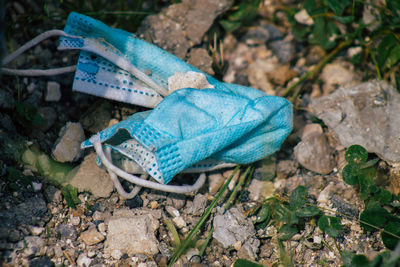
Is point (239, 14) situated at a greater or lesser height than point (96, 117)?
greater

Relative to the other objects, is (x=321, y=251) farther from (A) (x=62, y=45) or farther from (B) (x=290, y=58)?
(A) (x=62, y=45)

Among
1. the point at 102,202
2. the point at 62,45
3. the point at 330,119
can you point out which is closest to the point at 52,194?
the point at 102,202

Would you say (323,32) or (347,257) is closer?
(347,257)

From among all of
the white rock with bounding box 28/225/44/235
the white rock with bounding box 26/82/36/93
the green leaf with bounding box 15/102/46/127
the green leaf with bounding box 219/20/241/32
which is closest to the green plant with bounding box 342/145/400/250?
the green leaf with bounding box 219/20/241/32

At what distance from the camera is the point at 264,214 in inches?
69.7

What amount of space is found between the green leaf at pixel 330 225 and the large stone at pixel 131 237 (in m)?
0.73

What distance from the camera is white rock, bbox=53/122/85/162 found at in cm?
178

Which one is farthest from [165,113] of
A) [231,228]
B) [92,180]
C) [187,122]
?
[231,228]

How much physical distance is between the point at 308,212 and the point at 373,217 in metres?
0.28

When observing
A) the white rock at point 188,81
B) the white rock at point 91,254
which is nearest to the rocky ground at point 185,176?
the white rock at point 91,254

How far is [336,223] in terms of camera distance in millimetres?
1654

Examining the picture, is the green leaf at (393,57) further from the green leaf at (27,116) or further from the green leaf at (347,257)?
the green leaf at (27,116)

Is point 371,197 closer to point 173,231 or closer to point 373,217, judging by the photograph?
point 373,217

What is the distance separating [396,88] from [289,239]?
1099mm
